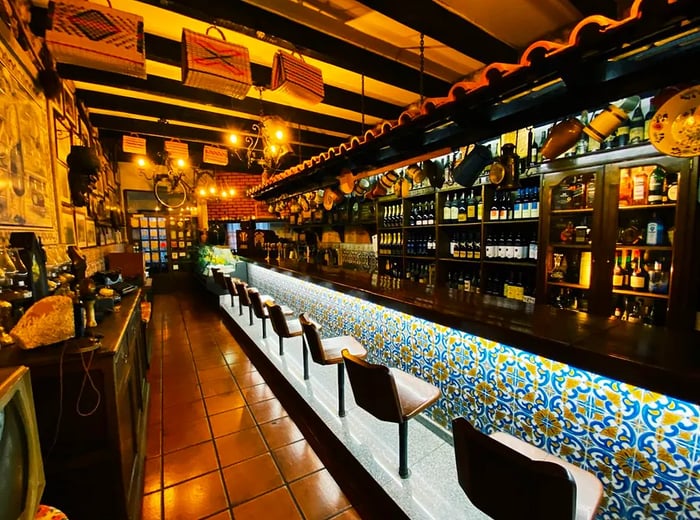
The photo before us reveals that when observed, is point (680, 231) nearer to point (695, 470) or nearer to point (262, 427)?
point (695, 470)

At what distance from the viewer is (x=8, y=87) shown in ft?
6.67

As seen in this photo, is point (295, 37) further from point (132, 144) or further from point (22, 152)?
point (132, 144)

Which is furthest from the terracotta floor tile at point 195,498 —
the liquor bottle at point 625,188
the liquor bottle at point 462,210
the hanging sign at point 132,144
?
the hanging sign at point 132,144

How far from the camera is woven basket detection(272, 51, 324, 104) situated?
2.26 metres

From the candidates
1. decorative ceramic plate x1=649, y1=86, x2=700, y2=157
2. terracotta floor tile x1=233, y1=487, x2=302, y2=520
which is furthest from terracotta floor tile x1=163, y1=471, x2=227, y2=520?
decorative ceramic plate x1=649, y1=86, x2=700, y2=157

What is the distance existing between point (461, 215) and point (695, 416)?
121 inches

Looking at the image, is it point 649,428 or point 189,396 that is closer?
point 649,428

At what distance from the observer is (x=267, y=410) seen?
9.10 ft

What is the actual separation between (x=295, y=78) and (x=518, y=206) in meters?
2.64

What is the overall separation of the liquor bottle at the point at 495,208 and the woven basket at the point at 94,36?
11.4 feet

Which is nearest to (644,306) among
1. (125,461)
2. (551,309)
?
(551,309)

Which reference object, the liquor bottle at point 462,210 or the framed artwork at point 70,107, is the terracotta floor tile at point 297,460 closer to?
the liquor bottle at point 462,210

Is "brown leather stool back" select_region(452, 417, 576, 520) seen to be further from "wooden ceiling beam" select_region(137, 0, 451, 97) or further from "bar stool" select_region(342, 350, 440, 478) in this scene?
"wooden ceiling beam" select_region(137, 0, 451, 97)

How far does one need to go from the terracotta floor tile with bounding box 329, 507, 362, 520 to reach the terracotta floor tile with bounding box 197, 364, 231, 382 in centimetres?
220
